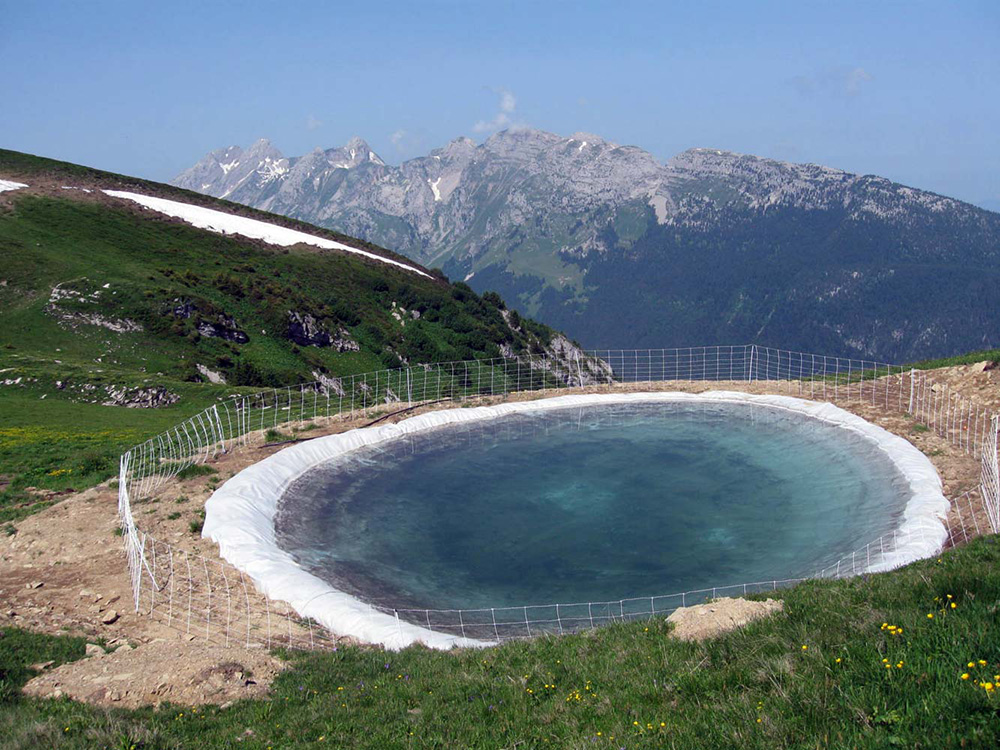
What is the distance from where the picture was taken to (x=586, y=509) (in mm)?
27875

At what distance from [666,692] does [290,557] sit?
16096 mm

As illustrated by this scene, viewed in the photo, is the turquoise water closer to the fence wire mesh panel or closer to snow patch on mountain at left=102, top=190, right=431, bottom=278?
the fence wire mesh panel

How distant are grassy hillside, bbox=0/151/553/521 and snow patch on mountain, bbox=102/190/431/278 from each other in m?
4.17

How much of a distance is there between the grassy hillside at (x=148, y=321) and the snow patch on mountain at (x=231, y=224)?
4.17 m

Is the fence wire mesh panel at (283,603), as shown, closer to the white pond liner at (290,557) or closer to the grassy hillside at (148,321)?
the white pond liner at (290,557)

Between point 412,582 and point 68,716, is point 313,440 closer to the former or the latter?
point 412,582

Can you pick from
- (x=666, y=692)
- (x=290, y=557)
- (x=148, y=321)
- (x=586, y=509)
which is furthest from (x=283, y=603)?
(x=148, y=321)

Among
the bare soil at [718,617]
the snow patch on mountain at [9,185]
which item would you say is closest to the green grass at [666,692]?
the bare soil at [718,617]

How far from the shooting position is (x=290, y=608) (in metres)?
19.4

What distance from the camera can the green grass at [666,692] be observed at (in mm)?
7375

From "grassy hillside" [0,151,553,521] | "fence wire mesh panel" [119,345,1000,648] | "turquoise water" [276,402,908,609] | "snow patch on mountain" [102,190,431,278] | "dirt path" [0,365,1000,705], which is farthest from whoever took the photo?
"snow patch on mountain" [102,190,431,278]

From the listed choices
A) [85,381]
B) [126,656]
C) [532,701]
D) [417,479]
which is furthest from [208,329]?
[532,701]

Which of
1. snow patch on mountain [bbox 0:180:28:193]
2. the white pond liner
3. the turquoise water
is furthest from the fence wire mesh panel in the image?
snow patch on mountain [bbox 0:180:28:193]

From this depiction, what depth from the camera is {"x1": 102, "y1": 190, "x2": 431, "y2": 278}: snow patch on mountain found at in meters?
94.2
